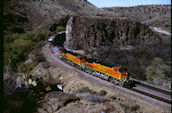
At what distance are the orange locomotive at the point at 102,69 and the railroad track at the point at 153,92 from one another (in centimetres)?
149

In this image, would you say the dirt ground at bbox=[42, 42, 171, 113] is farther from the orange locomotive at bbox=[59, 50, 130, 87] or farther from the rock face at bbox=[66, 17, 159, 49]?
the rock face at bbox=[66, 17, 159, 49]

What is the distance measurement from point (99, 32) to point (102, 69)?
1949cm

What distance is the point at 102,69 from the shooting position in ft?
56.2

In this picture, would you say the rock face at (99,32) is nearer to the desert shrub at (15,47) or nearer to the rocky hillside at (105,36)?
the rocky hillside at (105,36)

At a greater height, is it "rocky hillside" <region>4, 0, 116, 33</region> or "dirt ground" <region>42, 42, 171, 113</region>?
"rocky hillside" <region>4, 0, 116, 33</region>

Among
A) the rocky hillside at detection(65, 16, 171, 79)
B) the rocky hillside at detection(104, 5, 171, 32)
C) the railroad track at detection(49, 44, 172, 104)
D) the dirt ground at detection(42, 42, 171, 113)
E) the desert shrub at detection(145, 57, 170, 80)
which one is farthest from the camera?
the rocky hillside at detection(65, 16, 171, 79)

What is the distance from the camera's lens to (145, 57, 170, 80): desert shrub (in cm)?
1413

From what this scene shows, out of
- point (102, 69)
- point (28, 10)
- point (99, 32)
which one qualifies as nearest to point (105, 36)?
point (99, 32)

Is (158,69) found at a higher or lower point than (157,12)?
lower

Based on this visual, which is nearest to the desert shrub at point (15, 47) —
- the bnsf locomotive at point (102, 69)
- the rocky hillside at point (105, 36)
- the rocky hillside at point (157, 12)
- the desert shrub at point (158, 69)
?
the rocky hillside at point (157, 12)

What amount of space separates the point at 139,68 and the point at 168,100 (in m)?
7.55

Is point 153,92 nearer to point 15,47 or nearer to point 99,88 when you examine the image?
point 99,88

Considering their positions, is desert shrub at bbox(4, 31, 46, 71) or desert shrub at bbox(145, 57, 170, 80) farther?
desert shrub at bbox(145, 57, 170, 80)

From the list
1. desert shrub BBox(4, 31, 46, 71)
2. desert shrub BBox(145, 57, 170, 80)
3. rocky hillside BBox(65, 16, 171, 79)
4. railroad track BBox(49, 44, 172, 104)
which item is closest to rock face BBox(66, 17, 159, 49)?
rocky hillside BBox(65, 16, 171, 79)
